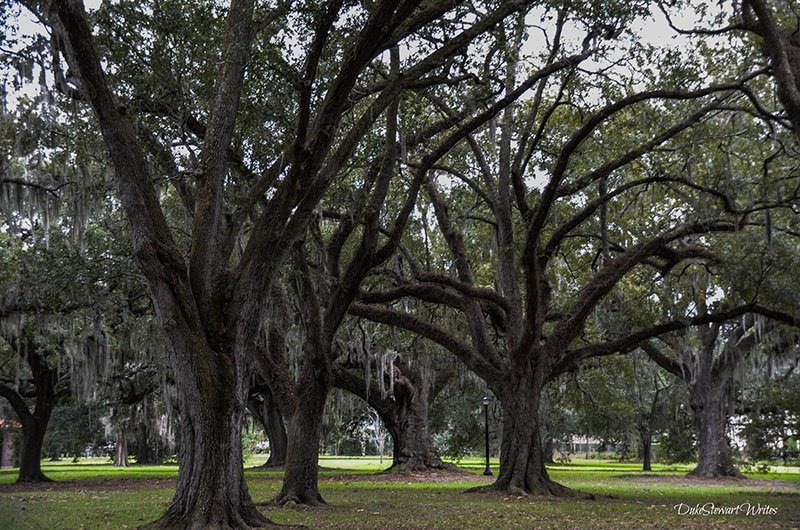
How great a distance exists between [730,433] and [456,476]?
14860 millimetres

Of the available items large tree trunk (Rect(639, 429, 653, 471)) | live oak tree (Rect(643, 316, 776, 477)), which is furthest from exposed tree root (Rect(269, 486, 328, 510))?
large tree trunk (Rect(639, 429, 653, 471))

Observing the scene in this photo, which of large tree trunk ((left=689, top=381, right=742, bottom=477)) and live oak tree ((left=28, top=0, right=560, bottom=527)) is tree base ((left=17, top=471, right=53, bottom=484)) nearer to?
live oak tree ((left=28, top=0, right=560, bottom=527))

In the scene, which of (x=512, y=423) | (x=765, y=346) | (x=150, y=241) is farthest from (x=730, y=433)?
(x=150, y=241)

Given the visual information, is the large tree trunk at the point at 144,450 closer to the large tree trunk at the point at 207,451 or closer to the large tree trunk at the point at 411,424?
the large tree trunk at the point at 411,424

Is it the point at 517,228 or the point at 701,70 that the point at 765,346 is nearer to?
the point at 517,228

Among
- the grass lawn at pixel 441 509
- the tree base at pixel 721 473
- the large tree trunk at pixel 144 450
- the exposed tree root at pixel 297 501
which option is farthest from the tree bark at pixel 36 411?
the tree base at pixel 721 473

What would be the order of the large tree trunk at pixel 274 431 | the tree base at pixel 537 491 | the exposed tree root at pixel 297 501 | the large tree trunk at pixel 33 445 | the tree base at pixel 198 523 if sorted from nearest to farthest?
the tree base at pixel 198 523
the exposed tree root at pixel 297 501
the tree base at pixel 537 491
the large tree trunk at pixel 33 445
the large tree trunk at pixel 274 431

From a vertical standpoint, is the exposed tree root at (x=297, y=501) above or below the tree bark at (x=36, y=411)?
below

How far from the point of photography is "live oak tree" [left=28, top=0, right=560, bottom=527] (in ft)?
26.6

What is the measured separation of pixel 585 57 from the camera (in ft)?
37.8

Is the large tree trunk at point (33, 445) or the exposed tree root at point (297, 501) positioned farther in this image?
the large tree trunk at point (33, 445)

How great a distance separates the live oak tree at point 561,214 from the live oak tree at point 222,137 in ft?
10.3

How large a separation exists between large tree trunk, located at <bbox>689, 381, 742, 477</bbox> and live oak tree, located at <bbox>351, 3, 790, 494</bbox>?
8.65 metres

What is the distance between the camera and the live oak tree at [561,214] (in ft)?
43.0
